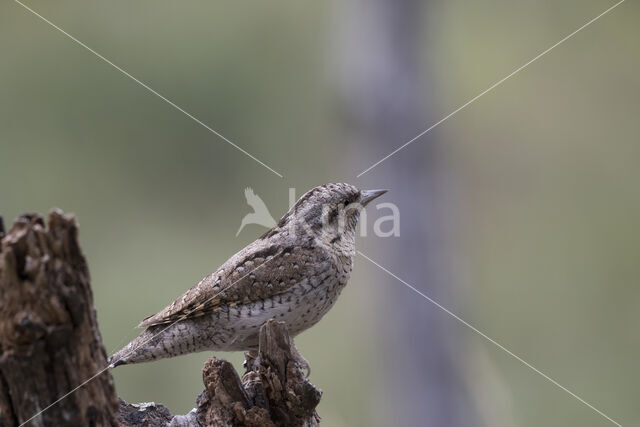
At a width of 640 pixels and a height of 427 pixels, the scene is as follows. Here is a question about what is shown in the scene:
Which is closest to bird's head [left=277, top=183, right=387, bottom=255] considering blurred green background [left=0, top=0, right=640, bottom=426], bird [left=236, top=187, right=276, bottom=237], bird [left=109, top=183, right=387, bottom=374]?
bird [left=109, top=183, right=387, bottom=374]

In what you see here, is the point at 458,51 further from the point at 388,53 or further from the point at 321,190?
the point at 321,190

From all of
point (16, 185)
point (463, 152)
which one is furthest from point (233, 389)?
point (16, 185)

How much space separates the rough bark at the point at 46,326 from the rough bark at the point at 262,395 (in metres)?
0.91

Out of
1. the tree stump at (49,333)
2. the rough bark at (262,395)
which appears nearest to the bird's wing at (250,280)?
the rough bark at (262,395)

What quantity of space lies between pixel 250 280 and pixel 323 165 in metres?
7.08

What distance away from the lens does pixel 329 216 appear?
405 centimetres

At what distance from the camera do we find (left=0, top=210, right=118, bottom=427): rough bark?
247 cm

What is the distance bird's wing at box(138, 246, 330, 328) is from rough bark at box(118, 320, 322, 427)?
362 mm

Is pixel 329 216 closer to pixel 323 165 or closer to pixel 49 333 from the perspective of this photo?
pixel 49 333

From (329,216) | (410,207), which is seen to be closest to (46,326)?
(329,216)

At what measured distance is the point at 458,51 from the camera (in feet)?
30.6

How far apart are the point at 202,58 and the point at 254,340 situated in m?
8.55

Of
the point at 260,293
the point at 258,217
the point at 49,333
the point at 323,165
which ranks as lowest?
the point at 49,333

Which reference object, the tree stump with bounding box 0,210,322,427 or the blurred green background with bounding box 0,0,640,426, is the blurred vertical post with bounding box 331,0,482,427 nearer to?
the blurred green background with bounding box 0,0,640,426
